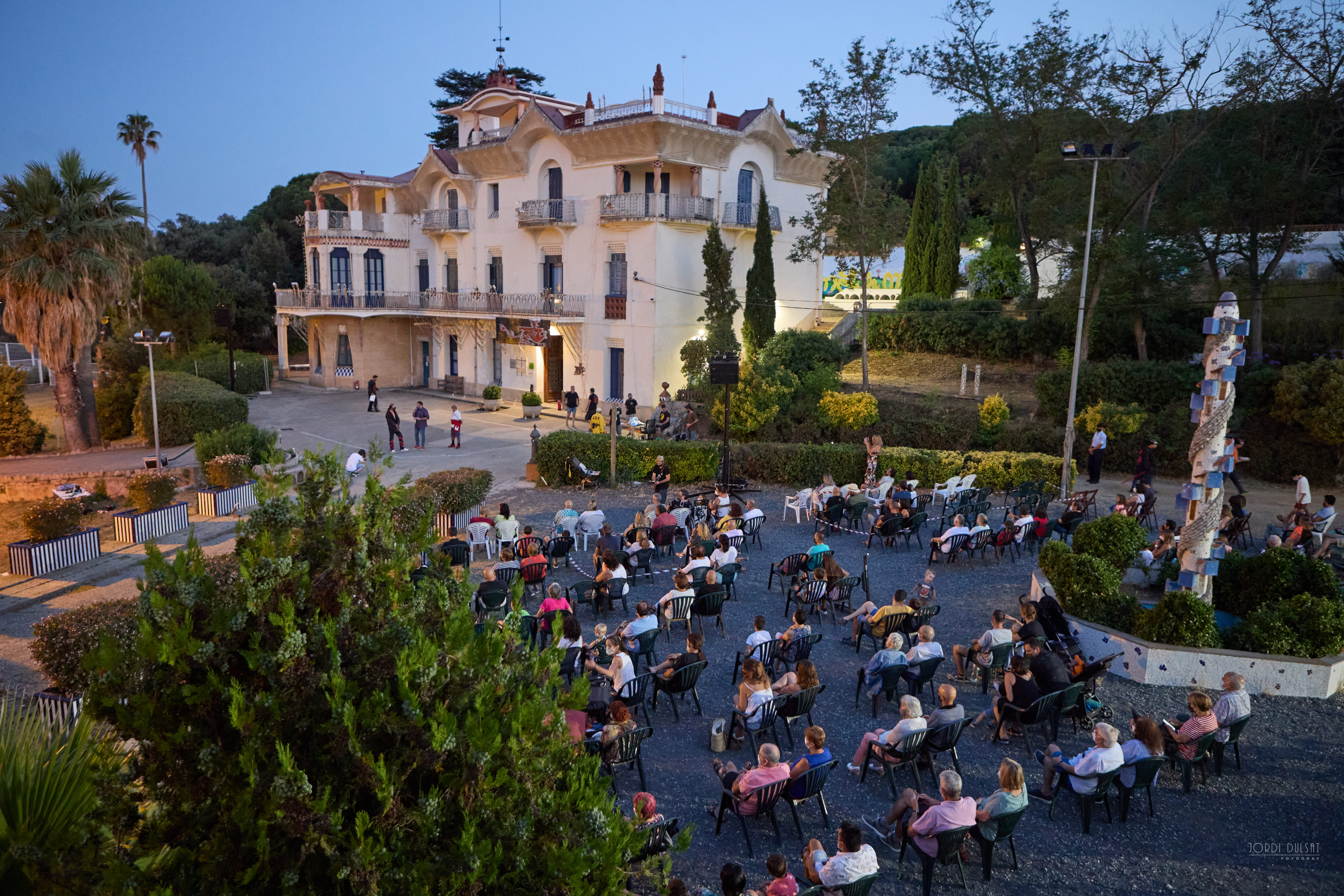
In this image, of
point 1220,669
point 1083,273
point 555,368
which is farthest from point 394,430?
point 1220,669

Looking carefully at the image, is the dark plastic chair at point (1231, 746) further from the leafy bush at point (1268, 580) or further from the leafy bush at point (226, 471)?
the leafy bush at point (226, 471)

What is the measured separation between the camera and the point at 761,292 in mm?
28156

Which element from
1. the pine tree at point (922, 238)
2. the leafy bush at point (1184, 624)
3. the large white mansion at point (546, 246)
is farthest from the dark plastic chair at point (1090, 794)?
the pine tree at point (922, 238)

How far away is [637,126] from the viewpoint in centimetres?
2681

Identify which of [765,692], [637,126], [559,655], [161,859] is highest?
[637,126]

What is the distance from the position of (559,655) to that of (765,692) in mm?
4258

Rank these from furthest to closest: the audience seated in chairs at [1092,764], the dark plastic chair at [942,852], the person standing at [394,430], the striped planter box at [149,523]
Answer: the person standing at [394,430], the striped planter box at [149,523], the audience seated in chairs at [1092,764], the dark plastic chair at [942,852]

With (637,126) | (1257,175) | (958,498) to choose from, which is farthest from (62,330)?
(1257,175)

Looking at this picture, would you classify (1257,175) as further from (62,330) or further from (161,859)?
(62,330)

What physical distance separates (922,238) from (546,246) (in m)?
16.0

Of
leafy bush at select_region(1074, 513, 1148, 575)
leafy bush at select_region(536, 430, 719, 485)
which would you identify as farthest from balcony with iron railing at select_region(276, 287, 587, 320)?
leafy bush at select_region(1074, 513, 1148, 575)

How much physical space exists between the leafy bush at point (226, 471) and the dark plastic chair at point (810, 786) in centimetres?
1520

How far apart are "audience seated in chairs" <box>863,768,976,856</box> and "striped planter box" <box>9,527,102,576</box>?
15128 millimetres

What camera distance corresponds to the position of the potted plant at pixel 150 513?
16.8m
